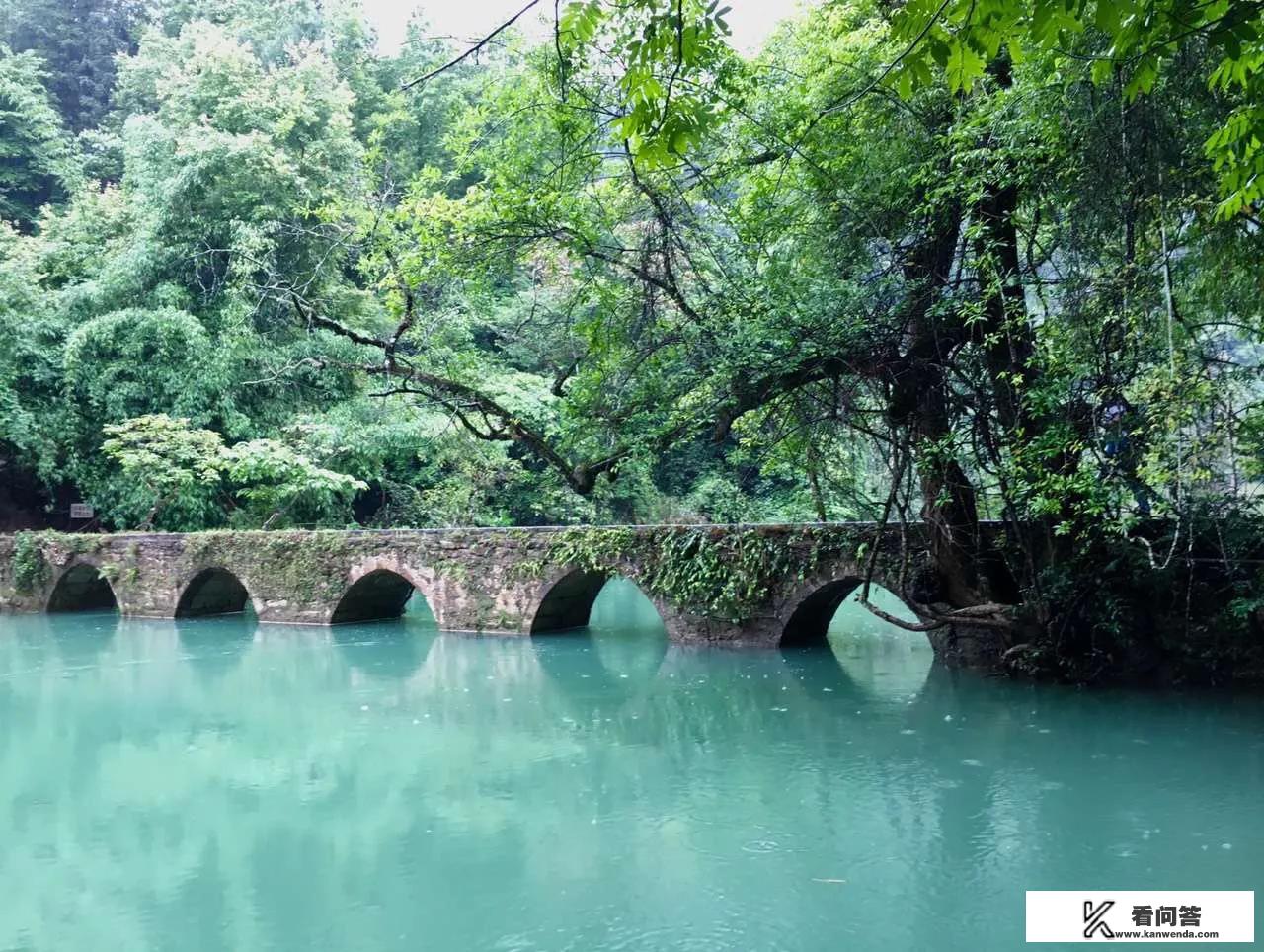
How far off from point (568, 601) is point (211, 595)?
5.92 m

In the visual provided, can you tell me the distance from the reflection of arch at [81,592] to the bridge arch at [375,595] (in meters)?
4.28

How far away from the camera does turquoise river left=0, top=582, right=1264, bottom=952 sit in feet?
14.2

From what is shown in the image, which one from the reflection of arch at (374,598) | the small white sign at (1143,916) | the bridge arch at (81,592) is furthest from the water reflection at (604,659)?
the bridge arch at (81,592)

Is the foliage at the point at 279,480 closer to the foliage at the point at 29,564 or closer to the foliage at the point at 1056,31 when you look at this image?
the foliage at the point at 29,564

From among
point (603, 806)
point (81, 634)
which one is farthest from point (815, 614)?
point (81, 634)

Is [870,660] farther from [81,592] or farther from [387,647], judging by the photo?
[81,592]

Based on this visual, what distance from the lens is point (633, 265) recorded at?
9109 millimetres

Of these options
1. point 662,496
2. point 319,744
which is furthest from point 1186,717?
point 662,496

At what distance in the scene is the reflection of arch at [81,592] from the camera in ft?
52.7

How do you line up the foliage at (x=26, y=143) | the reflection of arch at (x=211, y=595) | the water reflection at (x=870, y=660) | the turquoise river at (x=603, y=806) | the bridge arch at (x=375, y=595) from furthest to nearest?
1. the foliage at (x=26, y=143)
2. the reflection of arch at (x=211, y=595)
3. the bridge arch at (x=375, y=595)
4. the water reflection at (x=870, y=660)
5. the turquoise river at (x=603, y=806)

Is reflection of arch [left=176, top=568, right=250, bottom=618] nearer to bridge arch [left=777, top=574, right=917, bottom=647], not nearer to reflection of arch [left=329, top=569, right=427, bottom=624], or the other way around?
reflection of arch [left=329, top=569, right=427, bottom=624]

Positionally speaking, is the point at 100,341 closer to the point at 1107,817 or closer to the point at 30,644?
the point at 30,644

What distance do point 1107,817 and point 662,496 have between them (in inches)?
600

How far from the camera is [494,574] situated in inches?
487
